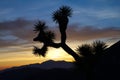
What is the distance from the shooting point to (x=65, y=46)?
1822cm

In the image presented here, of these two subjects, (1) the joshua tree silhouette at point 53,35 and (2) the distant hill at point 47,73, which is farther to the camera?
(2) the distant hill at point 47,73

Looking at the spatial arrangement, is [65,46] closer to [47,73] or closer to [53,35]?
[53,35]

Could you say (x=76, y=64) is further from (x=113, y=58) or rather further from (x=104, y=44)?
(x=113, y=58)

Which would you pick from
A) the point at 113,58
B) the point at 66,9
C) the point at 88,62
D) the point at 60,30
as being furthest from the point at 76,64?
the point at 113,58

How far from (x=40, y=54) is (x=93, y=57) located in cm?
347

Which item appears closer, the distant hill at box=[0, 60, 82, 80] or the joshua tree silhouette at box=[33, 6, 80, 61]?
the joshua tree silhouette at box=[33, 6, 80, 61]

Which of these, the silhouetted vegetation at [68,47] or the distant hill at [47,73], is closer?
the silhouetted vegetation at [68,47]

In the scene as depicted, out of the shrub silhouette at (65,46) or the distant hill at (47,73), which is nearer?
the shrub silhouette at (65,46)

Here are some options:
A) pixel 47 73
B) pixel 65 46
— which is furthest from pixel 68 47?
pixel 47 73

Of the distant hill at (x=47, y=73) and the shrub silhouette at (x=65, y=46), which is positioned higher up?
the shrub silhouette at (x=65, y=46)

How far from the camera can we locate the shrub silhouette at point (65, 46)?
1844 cm

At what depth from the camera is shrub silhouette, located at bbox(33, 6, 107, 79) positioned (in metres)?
18.4

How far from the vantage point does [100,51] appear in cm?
1939

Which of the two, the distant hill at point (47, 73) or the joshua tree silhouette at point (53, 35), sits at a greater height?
the joshua tree silhouette at point (53, 35)
